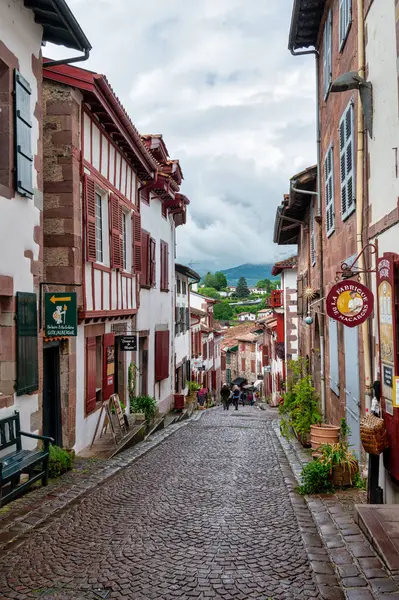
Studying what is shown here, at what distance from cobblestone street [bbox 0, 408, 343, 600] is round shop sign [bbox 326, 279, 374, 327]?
225 centimetres

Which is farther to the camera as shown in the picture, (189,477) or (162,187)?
(162,187)

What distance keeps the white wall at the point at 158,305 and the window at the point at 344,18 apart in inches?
347

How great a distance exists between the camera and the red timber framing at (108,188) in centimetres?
1067

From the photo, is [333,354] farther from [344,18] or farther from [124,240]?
[124,240]

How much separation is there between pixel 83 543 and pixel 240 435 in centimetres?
941

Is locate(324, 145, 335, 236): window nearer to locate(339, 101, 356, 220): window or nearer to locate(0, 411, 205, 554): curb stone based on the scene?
locate(339, 101, 356, 220): window

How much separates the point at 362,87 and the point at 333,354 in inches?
194

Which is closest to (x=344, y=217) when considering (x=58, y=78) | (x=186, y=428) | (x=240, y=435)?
(x=58, y=78)

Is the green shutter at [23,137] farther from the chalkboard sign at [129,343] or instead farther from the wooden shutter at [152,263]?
the wooden shutter at [152,263]

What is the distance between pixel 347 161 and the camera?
8656 mm

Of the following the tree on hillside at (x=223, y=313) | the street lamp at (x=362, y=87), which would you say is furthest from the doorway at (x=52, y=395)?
the tree on hillside at (x=223, y=313)

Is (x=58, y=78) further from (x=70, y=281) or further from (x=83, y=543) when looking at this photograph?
(x=83, y=543)

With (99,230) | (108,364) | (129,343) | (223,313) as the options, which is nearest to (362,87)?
(99,230)

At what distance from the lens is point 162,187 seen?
59.5ft
